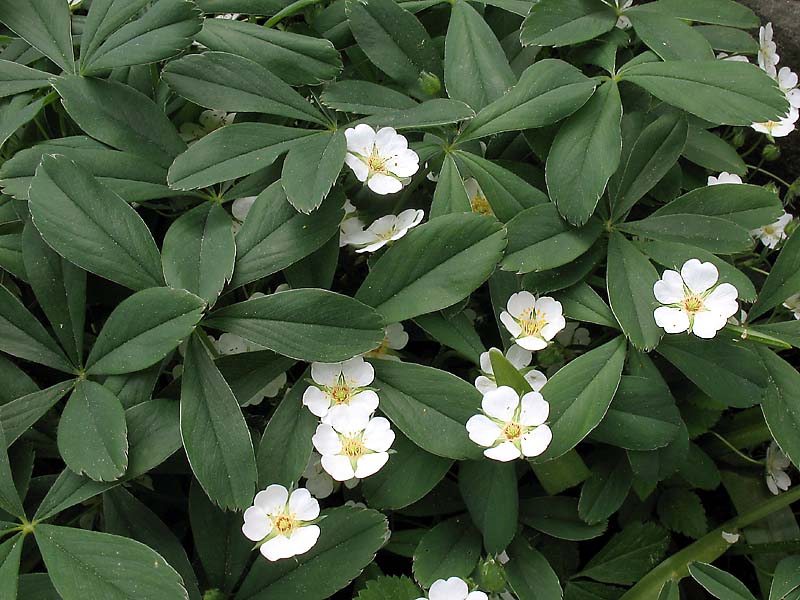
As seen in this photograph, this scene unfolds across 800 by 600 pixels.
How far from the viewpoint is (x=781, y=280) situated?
3.68 ft

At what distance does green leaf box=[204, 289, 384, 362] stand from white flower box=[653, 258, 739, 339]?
376 millimetres

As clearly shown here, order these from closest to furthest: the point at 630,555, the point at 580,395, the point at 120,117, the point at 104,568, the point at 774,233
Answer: the point at 104,568 → the point at 580,395 → the point at 120,117 → the point at 630,555 → the point at 774,233

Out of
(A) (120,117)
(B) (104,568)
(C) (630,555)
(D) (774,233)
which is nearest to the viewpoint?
(B) (104,568)

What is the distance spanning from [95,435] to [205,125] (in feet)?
1.89

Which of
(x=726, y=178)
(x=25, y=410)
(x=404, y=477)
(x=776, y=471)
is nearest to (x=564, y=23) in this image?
(x=726, y=178)

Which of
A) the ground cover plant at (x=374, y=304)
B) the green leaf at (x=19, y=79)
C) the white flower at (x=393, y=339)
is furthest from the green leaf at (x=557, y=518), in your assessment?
the green leaf at (x=19, y=79)

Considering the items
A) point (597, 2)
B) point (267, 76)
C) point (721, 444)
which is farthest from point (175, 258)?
point (721, 444)

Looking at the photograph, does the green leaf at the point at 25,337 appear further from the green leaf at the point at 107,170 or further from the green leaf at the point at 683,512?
the green leaf at the point at 683,512

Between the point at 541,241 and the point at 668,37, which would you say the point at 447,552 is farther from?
the point at 668,37

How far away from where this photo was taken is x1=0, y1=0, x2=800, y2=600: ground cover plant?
0.96m

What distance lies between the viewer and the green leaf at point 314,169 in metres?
0.97

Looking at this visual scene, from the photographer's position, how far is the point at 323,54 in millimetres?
1141

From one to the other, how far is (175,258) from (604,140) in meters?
0.60

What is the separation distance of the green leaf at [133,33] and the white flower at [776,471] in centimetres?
111
